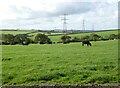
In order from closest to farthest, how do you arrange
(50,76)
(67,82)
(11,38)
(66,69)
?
(67,82)
(50,76)
(66,69)
(11,38)

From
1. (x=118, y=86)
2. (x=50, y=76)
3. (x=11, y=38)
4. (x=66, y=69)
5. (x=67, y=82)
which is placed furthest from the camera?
(x=11, y=38)

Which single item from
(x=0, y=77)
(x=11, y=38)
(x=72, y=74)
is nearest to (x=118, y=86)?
(x=72, y=74)

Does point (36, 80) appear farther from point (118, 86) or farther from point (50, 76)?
point (118, 86)

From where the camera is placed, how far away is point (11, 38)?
82.9m

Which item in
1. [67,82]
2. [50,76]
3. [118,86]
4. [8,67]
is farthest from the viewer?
[8,67]

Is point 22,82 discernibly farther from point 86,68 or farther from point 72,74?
point 86,68

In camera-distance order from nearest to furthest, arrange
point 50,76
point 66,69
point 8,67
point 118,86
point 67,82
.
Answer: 1. point 118,86
2. point 67,82
3. point 50,76
4. point 66,69
5. point 8,67

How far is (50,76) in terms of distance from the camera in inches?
677

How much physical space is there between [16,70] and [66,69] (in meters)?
3.37

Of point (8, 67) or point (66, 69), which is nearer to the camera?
point (66, 69)

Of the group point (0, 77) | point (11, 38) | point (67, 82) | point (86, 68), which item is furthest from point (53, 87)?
point (11, 38)

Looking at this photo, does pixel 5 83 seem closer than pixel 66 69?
Yes

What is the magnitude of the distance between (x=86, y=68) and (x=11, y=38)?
6495 cm

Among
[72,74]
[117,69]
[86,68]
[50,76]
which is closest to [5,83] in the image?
[50,76]
